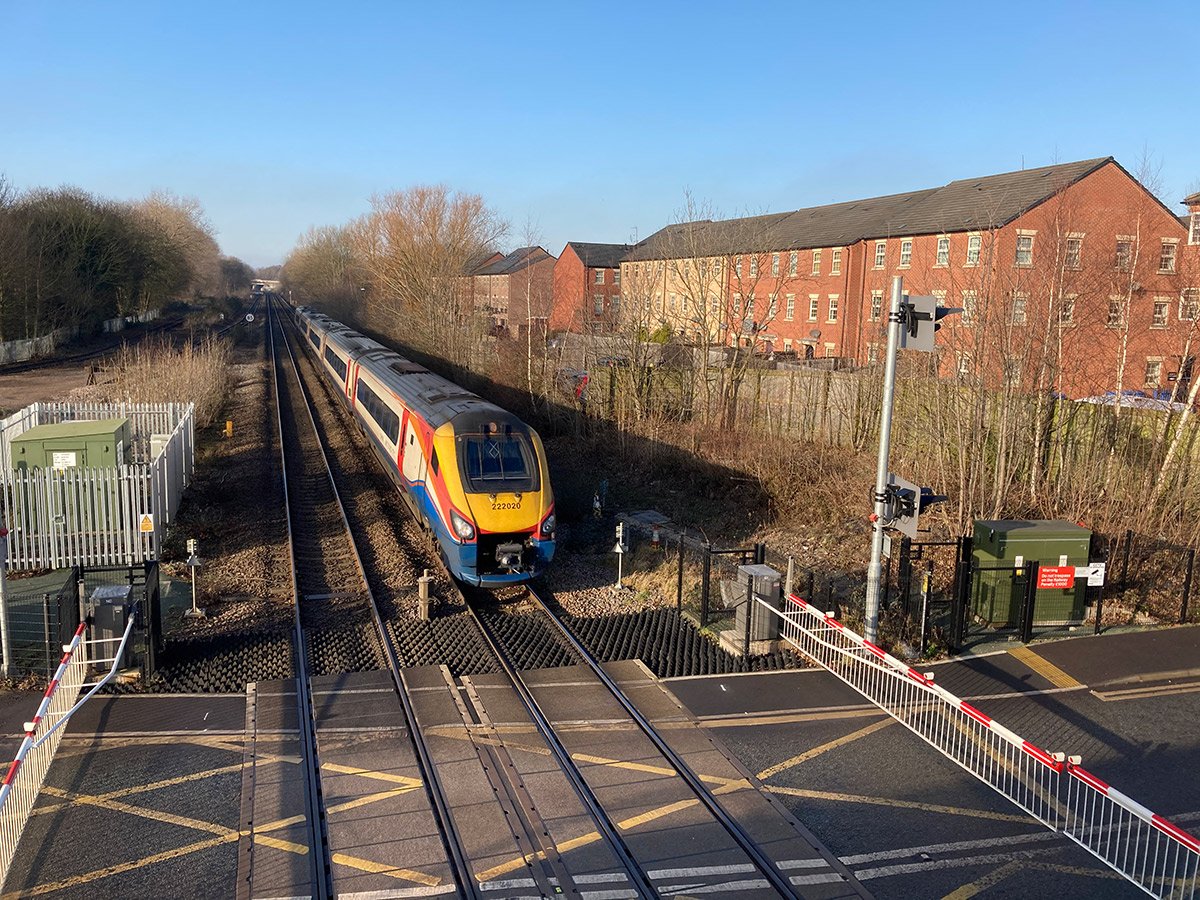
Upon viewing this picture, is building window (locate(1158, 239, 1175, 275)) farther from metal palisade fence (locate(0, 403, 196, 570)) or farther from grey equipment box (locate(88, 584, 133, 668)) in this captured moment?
grey equipment box (locate(88, 584, 133, 668))

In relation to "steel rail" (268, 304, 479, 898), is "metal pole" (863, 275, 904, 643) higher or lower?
higher

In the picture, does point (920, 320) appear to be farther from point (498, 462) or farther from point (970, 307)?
point (970, 307)

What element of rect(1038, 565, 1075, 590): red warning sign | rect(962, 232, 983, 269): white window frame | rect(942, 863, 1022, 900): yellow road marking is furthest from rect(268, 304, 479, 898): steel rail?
rect(962, 232, 983, 269): white window frame

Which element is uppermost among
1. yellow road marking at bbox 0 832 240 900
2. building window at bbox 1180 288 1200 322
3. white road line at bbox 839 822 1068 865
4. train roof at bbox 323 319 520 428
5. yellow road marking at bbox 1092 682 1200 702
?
building window at bbox 1180 288 1200 322

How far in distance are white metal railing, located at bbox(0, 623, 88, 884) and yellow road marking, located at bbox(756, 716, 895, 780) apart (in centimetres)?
557

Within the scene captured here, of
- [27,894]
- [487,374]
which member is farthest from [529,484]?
[487,374]

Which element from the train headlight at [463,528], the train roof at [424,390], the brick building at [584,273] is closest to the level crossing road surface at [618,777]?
the train headlight at [463,528]

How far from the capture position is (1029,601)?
11148 mm

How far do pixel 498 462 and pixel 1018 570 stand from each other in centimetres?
686

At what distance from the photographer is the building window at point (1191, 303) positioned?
14.3 metres

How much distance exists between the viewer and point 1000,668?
10484 millimetres

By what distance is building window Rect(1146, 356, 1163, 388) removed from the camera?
84.0 ft

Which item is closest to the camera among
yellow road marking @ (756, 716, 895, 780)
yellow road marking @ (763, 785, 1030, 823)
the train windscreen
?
yellow road marking @ (763, 785, 1030, 823)

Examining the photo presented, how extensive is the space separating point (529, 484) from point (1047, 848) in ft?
25.9
